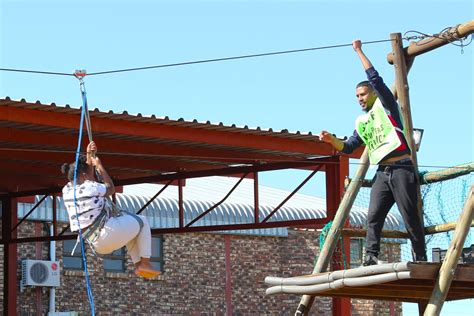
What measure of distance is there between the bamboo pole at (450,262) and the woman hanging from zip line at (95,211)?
370cm

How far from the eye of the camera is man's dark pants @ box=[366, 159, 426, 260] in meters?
13.1

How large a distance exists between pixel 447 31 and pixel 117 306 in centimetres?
1818

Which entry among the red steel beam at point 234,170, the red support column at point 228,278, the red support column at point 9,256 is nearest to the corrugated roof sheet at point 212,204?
the red support column at point 228,278

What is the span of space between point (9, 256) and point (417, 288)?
15.4 meters

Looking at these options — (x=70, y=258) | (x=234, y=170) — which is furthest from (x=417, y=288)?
(x=70, y=258)

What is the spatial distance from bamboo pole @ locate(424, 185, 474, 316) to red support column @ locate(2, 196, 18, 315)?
15.7m

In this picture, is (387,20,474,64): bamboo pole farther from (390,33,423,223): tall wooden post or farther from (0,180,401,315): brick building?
(0,180,401,315): brick building

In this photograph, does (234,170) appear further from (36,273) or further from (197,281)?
(197,281)

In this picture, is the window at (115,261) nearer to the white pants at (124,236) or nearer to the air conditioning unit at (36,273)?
the air conditioning unit at (36,273)

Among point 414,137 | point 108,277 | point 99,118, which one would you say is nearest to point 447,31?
point 414,137

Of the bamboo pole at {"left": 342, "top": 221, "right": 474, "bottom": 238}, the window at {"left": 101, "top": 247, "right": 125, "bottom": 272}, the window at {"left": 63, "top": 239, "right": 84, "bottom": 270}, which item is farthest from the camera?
the window at {"left": 101, "top": 247, "right": 125, "bottom": 272}

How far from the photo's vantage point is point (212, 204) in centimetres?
3306

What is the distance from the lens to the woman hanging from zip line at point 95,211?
554 inches

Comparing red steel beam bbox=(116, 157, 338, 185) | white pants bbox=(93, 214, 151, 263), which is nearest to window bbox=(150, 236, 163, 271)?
red steel beam bbox=(116, 157, 338, 185)
